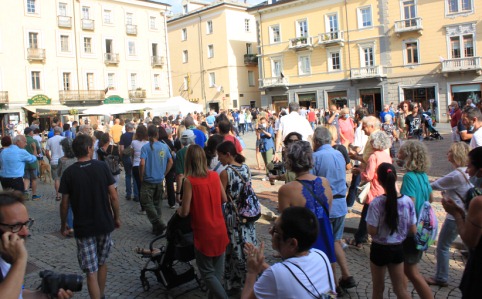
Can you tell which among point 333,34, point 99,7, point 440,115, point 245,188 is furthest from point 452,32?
point 245,188

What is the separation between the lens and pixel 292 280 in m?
2.18

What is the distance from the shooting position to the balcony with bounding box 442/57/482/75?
30062 millimetres

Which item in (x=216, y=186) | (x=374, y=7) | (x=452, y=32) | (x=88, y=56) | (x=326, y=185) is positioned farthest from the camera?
(x=88, y=56)

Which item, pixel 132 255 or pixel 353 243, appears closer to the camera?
pixel 353 243

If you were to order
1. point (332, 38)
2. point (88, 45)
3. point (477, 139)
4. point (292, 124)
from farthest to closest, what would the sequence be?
point (88, 45), point (332, 38), point (292, 124), point (477, 139)

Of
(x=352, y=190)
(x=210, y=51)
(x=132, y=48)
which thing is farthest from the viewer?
(x=210, y=51)

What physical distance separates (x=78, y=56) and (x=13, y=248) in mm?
38245

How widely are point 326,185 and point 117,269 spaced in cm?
343

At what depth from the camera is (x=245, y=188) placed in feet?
15.1

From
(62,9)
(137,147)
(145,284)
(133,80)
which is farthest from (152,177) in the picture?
(133,80)

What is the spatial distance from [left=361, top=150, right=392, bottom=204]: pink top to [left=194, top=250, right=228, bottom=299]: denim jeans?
2096 millimetres

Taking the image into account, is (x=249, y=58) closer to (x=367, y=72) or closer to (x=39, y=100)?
(x=367, y=72)

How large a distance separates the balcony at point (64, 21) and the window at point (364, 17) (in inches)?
979

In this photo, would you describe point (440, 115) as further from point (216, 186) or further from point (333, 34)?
point (216, 186)
